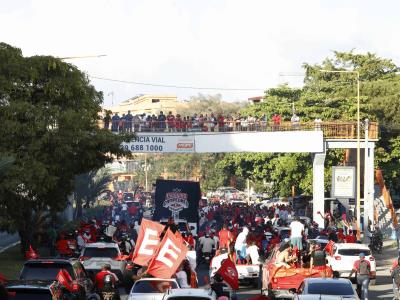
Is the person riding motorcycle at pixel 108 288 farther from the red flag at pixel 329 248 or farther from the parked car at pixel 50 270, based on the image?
the red flag at pixel 329 248

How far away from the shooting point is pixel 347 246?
3669 centimetres

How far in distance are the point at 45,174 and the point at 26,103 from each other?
2.39 metres

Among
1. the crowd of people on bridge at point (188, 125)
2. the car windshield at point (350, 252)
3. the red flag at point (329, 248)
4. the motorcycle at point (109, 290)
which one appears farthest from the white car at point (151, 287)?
the crowd of people on bridge at point (188, 125)

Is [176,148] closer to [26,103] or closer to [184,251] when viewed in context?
[26,103]

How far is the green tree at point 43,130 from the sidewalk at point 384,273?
10.2 metres

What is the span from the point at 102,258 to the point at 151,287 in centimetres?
991

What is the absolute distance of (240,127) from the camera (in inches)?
2500

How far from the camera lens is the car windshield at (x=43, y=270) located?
82.6 feet

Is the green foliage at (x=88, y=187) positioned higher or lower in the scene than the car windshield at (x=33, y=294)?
lower

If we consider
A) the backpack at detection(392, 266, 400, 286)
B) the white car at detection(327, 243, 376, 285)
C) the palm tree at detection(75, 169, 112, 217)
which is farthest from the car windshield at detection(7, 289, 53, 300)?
the palm tree at detection(75, 169, 112, 217)

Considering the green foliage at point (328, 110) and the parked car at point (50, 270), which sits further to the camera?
the green foliage at point (328, 110)

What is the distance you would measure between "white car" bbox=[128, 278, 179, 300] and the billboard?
34.6 m

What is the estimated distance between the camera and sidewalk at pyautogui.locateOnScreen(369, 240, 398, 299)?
3422 centimetres

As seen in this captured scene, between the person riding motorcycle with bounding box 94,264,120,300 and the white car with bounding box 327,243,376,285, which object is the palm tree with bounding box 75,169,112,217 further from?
the person riding motorcycle with bounding box 94,264,120,300
